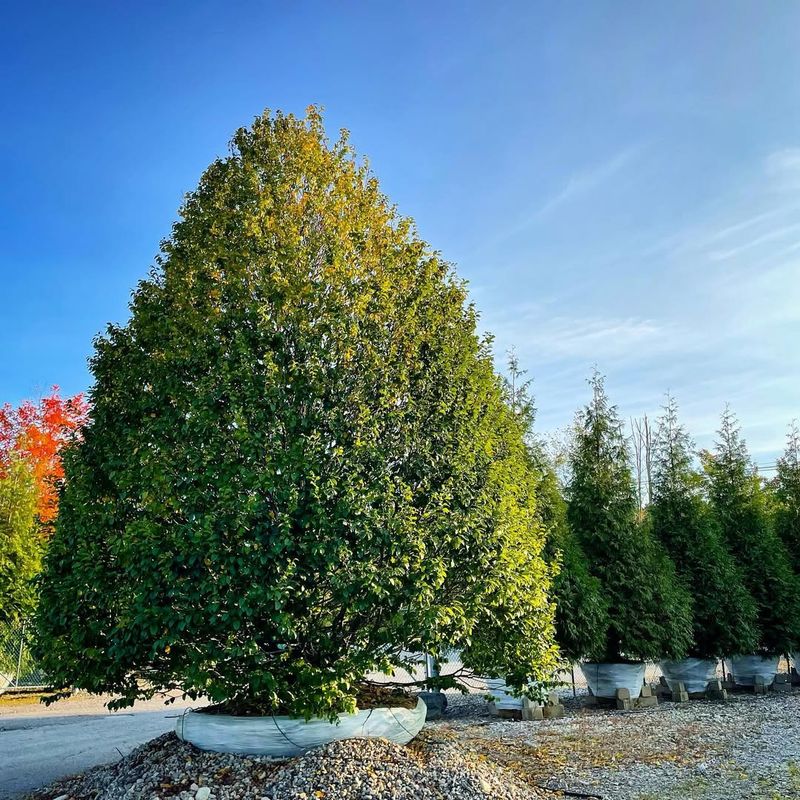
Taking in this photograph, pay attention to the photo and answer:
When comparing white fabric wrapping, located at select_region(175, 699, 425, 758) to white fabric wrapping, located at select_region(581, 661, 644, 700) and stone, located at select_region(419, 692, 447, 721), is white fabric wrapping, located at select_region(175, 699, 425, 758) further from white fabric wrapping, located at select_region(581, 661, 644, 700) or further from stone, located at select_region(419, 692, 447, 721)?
white fabric wrapping, located at select_region(581, 661, 644, 700)

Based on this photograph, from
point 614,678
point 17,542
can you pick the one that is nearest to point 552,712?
point 614,678

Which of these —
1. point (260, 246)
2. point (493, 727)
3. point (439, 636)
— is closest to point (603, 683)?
point (493, 727)

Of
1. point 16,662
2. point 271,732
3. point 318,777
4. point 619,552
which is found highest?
point 619,552

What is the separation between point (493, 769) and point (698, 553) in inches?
314

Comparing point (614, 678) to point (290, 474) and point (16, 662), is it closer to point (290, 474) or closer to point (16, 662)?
point (290, 474)

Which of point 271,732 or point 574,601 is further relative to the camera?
point 574,601

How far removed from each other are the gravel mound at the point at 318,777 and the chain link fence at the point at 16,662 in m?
8.66

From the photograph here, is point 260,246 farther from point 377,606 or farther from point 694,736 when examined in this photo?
point 694,736

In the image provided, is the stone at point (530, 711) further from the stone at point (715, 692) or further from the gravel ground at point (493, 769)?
the stone at point (715, 692)

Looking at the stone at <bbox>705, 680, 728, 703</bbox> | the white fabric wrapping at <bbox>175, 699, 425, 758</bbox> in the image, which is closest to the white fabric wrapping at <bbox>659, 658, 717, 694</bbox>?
the stone at <bbox>705, 680, 728, 703</bbox>

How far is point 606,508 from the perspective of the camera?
35.3 feet

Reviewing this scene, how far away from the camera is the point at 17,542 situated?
1150 centimetres

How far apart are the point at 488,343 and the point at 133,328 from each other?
3.26 meters

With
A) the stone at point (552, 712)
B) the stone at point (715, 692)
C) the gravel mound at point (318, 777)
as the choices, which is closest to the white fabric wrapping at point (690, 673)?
the stone at point (715, 692)
